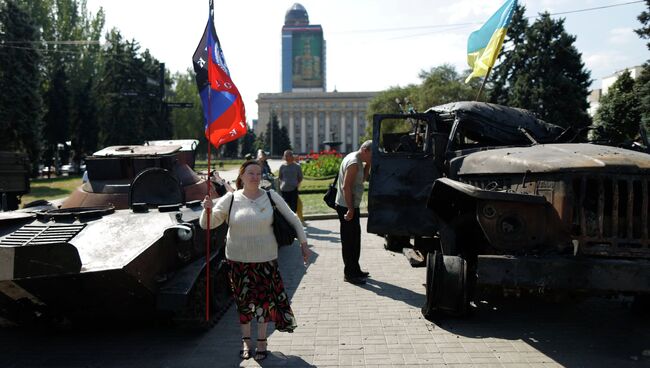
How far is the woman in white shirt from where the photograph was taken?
4.24m

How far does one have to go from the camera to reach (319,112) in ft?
397

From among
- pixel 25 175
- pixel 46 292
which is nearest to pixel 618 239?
pixel 46 292

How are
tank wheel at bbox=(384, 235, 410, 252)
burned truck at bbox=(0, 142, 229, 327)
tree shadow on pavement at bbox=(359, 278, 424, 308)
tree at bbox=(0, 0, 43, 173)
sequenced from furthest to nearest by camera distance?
tree at bbox=(0, 0, 43, 173)
tank wheel at bbox=(384, 235, 410, 252)
tree shadow on pavement at bbox=(359, 278, 424, 308)
burned truck at bbox=(0, 142, 229, 327)

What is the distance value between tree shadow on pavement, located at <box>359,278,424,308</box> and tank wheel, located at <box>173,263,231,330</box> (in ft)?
6.20

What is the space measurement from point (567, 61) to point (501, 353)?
3369cm

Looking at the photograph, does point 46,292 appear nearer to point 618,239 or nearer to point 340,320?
point 340,320

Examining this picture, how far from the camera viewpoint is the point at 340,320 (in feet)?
17.6

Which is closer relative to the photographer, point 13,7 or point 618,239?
point 618,239

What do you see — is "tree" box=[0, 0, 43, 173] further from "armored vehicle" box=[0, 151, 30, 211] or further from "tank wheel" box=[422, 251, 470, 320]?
"tank wheel" box=[422, 251, 470, 320]

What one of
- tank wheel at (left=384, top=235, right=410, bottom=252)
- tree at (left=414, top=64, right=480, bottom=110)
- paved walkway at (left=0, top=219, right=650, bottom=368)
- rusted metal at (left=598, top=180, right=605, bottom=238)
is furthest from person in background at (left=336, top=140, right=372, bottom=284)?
tree at (left=414, top=64, right=480, bottom=110)

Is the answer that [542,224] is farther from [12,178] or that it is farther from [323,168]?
[323,168]

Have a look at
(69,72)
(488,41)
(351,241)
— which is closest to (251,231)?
(351,241)

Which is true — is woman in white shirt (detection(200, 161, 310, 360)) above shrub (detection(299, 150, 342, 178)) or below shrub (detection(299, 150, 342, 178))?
above

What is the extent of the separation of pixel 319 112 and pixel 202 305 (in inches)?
4626
